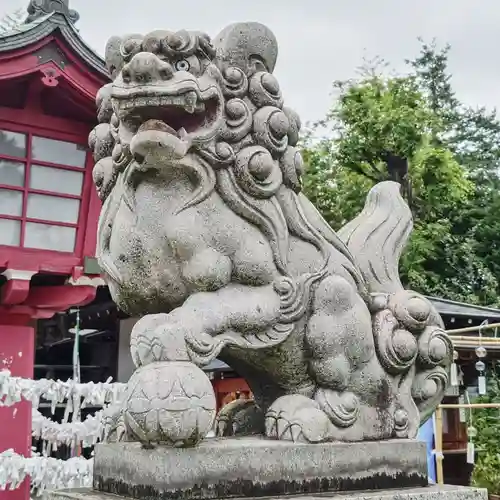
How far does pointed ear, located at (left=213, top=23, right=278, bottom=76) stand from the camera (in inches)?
86.7

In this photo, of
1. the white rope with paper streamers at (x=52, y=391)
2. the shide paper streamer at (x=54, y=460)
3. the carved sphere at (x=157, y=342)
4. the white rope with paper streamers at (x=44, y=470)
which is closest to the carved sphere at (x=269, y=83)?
the carved sphere at (x=157, y=342)

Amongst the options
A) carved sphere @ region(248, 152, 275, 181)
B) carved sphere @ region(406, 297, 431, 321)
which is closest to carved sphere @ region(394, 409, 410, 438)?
carved sphere @ region(406, 297, 431, 321)

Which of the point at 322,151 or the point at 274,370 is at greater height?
the point at 322,151

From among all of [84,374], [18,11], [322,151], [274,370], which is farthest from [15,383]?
[18,11]

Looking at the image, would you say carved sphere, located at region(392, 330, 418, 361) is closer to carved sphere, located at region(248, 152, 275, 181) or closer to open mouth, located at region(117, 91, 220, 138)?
carved sphere, located at region(248, 152, 275, 181)

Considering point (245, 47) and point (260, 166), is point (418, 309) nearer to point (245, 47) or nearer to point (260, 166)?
point (260, 166)

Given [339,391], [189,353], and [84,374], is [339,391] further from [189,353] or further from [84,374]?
[84,374]

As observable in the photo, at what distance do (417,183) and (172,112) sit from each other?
1271 centimetres

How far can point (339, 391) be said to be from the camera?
2.18 meters

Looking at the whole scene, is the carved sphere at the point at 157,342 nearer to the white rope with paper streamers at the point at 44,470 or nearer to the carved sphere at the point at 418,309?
the carved sphere at the point at 418,309

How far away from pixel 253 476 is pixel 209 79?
1167mm

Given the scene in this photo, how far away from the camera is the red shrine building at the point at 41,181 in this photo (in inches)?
236

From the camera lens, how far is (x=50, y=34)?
6.06 m

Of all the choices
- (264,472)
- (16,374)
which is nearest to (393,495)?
(264,472)
